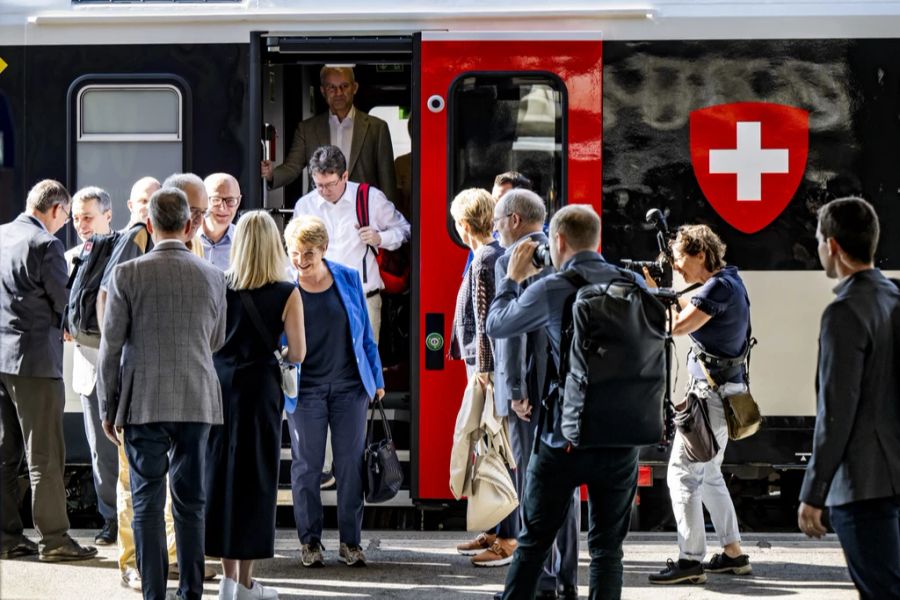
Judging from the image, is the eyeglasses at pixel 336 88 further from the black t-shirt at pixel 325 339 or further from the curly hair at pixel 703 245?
the curly hair at pixel 703 245

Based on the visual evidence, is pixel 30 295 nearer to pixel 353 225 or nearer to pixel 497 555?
pixel 353 225

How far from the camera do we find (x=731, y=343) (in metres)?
6.48

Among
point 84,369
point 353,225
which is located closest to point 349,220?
point 353,225

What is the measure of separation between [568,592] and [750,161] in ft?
8.52

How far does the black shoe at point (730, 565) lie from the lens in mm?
6680

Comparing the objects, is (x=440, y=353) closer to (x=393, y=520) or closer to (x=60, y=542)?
(x=393, y=520)

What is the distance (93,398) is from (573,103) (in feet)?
9.94

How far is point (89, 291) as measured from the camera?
6449 mm

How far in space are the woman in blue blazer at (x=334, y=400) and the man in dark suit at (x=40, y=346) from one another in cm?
122

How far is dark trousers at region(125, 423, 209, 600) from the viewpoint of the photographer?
5477 mm

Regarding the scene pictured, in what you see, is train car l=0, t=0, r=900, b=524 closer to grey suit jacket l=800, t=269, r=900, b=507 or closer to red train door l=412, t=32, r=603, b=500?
red train door l=412, t=32, r=603, b=500

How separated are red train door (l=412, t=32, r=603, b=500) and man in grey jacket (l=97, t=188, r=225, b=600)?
198 centimetres

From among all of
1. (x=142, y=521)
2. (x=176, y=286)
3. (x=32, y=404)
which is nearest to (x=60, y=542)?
(x=32, y=404)

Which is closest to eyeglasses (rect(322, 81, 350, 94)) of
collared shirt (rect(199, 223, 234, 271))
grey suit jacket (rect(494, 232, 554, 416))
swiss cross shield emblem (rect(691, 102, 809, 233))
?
collared shirt (rect(199, 223, 234, 271))
